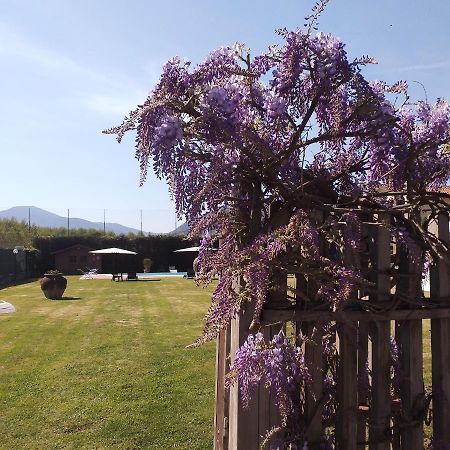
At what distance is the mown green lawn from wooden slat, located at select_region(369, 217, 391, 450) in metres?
2.95

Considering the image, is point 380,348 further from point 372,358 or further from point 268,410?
point 268,410

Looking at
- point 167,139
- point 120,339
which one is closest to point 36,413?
point 120,339

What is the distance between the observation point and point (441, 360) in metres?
2.78

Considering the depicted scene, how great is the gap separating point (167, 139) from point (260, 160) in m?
0.46

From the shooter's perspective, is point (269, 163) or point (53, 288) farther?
point (53, 288)

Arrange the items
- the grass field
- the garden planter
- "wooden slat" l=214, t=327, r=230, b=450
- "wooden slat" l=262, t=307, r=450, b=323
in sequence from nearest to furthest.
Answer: "wooden slat" l=262, t=307, r=450, b=323, "wooden slat" l=214, t=327, r=230, b=450, the grass field, the garden planter

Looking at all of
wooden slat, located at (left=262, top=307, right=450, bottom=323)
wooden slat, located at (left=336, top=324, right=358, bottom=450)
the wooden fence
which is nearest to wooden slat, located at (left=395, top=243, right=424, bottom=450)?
Result: the wooden fence

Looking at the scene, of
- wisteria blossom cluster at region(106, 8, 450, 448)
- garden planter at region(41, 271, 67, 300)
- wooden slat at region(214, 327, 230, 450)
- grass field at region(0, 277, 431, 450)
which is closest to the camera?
wisteria blossom cluster at region(106, 8, 450, 448)

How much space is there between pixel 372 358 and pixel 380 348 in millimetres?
104

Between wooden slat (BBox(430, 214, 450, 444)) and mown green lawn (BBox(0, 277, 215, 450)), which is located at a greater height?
wooden slat (BBox(430, 214, 450, 444))

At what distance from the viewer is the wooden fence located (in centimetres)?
224

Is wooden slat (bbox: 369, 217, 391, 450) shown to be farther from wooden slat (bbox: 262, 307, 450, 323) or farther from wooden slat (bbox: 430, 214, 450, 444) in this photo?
wooden slat (bbox: 430, 214, 450, 444)

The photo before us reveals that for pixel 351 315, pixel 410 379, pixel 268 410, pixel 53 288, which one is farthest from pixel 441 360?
pixel 53 288

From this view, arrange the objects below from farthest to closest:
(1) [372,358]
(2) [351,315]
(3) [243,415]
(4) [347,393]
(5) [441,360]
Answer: (5) [441,360] < (1) [372,358] < (4) [347,393] < (2) [351,315] < (3) [243,415]
